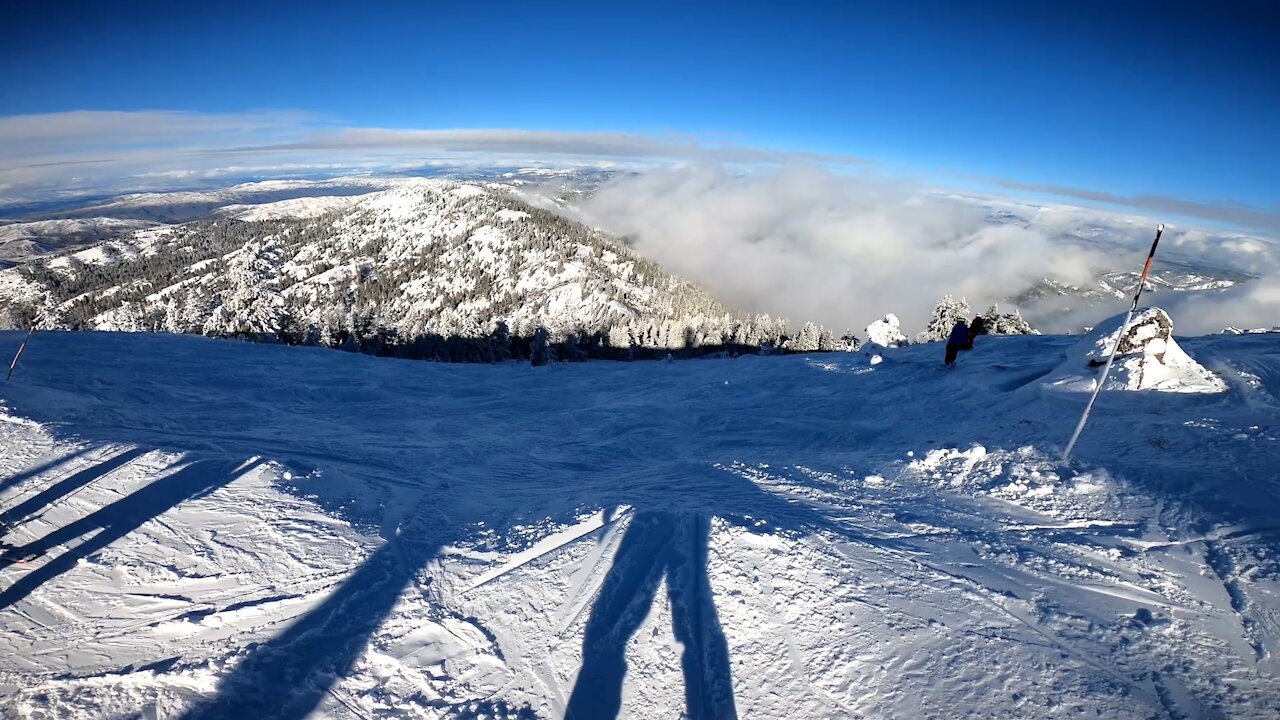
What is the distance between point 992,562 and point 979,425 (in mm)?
6263

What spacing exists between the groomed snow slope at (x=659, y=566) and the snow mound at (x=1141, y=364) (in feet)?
1.64

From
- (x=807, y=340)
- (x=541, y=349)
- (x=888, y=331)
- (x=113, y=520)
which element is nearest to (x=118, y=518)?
(x=113, y=520)

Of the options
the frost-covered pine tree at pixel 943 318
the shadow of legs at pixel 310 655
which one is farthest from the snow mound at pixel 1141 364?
the frost-covered pine tree at pixel 943 318

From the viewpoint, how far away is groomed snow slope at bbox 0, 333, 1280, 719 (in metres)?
5.24

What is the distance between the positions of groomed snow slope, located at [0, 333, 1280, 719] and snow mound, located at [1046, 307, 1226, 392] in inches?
19.6

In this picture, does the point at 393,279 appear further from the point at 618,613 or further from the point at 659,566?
the point at 618,613

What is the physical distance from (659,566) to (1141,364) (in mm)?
12597

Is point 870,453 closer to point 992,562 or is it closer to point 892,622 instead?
point 992,562

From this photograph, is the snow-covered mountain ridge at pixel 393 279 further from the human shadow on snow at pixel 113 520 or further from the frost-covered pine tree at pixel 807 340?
the human shadow on snow at pixel 113 520

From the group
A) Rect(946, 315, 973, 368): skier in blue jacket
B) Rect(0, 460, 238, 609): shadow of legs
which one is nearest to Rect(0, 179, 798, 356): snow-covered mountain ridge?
Rect(946, 315, 973, 368): skier in blue jacket

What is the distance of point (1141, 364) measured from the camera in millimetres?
11805

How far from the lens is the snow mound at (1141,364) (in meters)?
11.4

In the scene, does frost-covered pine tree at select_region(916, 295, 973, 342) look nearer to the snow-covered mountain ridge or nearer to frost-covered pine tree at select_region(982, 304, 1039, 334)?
frost-covered pine tree at select_region(982, 304, 1039, 334)

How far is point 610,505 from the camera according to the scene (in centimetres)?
920
